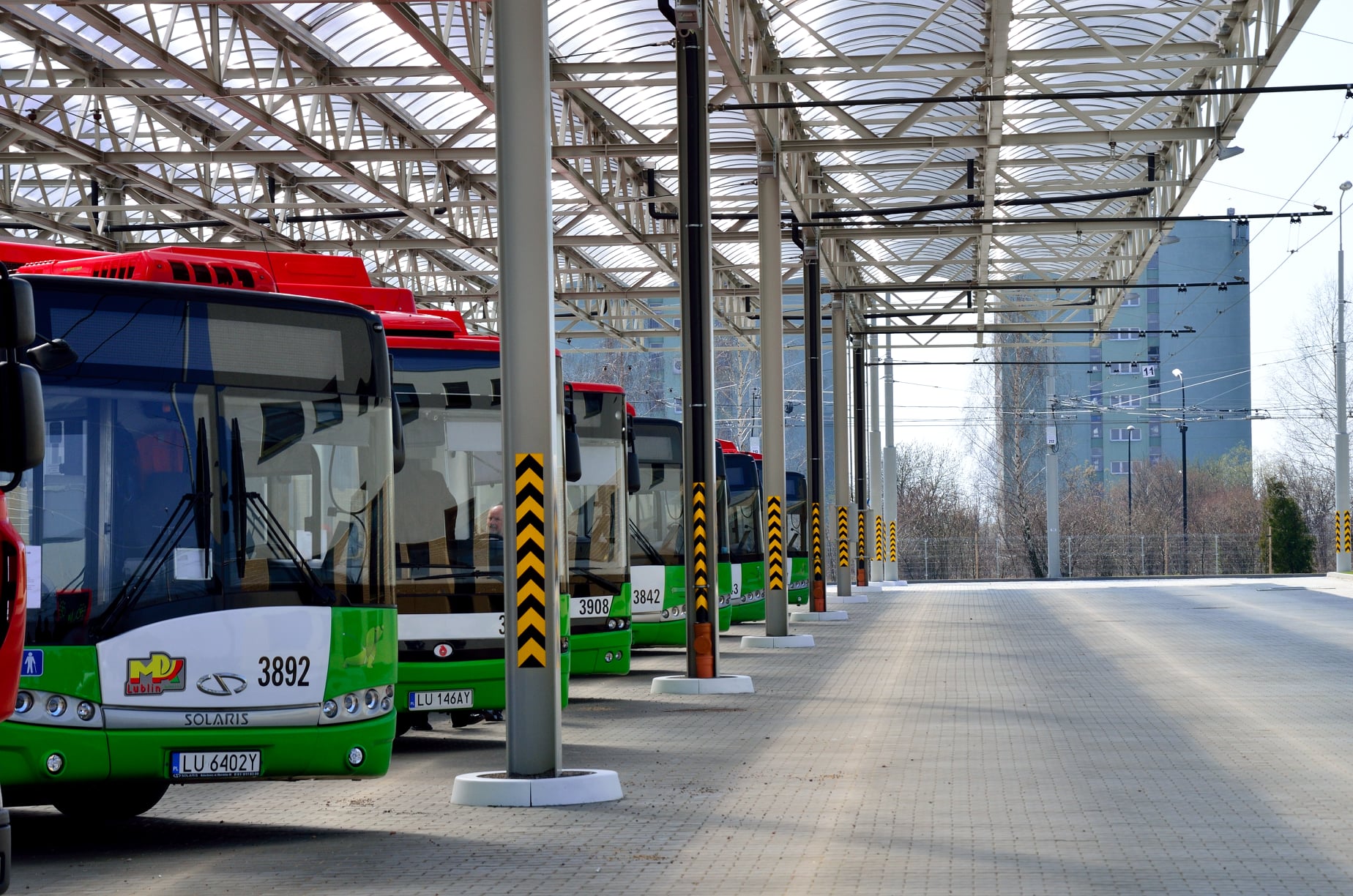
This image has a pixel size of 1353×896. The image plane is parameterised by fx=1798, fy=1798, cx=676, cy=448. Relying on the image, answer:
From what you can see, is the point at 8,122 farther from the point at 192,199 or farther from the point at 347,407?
the point at 347,407

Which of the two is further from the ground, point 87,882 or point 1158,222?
point 1158,222

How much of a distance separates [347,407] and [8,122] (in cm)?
1830

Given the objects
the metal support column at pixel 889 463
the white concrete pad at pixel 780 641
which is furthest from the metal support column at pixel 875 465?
the white concrete pad at pixel 780 641

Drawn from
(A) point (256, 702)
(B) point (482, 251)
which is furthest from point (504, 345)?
(B) point (482, 251)

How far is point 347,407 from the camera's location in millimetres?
9977

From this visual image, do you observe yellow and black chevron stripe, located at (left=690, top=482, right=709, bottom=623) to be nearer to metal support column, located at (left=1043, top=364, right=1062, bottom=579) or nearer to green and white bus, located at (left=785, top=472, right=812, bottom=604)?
green and white bus, located at (left=785, top=472, right=812, bottom=604)

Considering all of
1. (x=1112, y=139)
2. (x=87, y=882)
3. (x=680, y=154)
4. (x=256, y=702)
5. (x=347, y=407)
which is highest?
(x=1112, y=139)

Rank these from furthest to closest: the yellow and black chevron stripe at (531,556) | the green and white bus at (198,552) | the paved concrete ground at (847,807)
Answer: the yellow and black chevron stripe at (531,556) < the green and white bus at (198,552) < the paved concrete ground at (847,807)

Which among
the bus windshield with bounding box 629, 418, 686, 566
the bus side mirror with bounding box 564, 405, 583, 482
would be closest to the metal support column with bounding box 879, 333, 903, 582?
the bus windshield with bounding box 629, 418, 686, 566

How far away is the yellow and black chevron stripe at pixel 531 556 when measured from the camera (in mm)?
11148

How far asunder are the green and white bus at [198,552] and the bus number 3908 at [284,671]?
0.03 feet

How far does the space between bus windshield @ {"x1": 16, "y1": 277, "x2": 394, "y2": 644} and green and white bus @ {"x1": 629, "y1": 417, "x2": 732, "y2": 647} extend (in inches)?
559

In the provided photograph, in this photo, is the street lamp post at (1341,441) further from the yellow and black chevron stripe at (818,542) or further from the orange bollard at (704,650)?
the orange bollard at (704,650)

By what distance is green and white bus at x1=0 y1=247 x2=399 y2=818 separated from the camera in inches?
348
